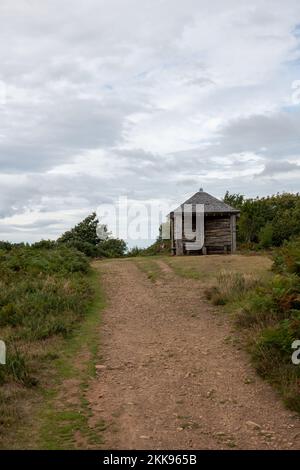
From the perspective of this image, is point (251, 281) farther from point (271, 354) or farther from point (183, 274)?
point (271, 354)

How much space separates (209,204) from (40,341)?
19.9 meters

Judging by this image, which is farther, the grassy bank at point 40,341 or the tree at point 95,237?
the tree at point 95,237

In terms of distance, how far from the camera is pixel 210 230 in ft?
95.2

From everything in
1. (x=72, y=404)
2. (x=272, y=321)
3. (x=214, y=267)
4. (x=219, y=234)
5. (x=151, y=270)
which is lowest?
(x=72, y=404)

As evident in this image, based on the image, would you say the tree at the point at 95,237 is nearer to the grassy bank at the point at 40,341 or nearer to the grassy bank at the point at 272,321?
the grassy bank at the point at 40,341

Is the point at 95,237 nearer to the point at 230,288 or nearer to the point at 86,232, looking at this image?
the point at 86,232

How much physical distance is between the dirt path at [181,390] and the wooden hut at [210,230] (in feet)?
52.9

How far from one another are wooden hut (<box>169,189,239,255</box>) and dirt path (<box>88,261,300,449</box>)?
16.1m

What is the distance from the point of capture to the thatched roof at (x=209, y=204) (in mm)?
27891

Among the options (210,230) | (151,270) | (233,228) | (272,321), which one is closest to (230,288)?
(272,321)

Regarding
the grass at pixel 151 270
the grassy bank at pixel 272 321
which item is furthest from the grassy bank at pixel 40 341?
the grassy bank at pixel 272 321

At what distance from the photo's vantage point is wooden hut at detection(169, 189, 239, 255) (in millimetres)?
28328

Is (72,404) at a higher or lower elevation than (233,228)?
lower
